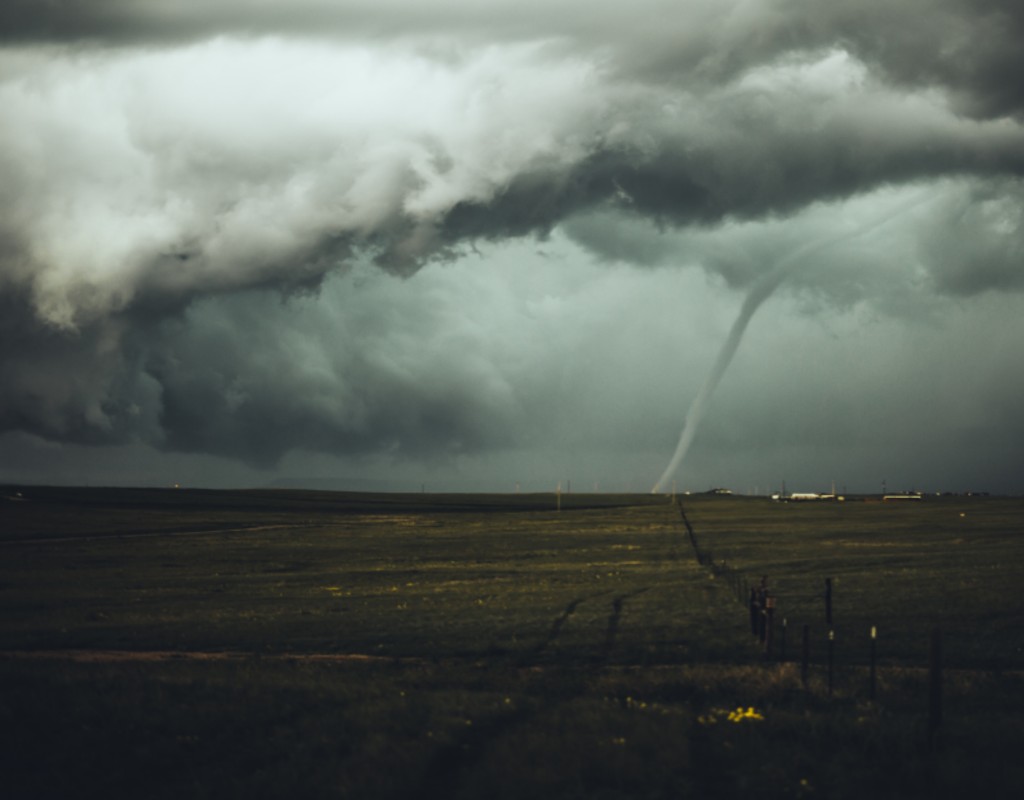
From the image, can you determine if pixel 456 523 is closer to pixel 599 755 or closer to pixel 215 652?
pixel 215 652

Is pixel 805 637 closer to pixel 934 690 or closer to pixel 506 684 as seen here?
pixel 934 690

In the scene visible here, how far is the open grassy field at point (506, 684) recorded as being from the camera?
1794 cm

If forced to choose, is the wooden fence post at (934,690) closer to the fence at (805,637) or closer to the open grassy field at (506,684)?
the fence at (805,637)

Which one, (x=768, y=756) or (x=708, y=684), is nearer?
(x=768, y=756)

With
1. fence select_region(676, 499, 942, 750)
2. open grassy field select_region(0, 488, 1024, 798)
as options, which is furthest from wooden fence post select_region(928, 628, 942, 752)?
open grassy field select_region(0, 488, 1024, 798)

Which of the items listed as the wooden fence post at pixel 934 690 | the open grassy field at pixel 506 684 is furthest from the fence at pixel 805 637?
the open grassy field at pixel 506 684

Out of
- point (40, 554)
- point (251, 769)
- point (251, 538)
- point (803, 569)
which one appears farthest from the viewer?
point (251, 538)

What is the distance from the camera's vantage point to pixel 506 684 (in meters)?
26.8

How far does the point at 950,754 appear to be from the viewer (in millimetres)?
18656

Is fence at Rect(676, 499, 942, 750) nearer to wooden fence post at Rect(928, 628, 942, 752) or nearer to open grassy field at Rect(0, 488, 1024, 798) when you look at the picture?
wooden fence post at Rect(928, 628, 942, 752)

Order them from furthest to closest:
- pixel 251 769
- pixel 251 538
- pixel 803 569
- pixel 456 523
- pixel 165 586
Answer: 1. pixel 456 523
2. pixel 251 538
3. pixel 803 569
4. pixel 165 586
5. pixel 251 769

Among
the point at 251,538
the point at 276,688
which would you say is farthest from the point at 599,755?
the point at 251,538

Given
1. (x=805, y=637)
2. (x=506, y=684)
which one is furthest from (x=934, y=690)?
(x=506, y=684)

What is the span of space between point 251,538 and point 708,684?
9821cm
